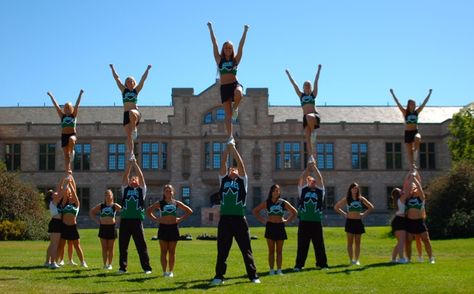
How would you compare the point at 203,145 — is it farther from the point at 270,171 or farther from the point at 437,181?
the point at 437,181

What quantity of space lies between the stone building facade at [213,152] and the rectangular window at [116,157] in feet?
0.24

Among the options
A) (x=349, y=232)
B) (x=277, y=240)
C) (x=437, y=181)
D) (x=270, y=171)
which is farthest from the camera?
(x=270, y=171)

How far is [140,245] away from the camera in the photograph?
1279cm

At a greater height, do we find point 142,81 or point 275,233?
point 142,81

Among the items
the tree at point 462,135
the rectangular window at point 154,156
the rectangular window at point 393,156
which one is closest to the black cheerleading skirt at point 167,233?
the tree at point 462,135

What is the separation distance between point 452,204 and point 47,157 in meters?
29.2

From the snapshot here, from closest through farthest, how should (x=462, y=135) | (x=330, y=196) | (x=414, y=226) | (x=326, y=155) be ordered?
(x=414, y=226)
(x=462, y=135)
(x=330, y=196)
(x=326, y=155)

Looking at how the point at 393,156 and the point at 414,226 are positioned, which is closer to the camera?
the point at 414,226

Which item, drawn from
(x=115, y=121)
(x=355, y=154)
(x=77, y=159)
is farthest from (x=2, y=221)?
(x=355, y=154)

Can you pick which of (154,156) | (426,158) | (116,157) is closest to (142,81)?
(154,156)

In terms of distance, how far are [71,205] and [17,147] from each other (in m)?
→ 33.1

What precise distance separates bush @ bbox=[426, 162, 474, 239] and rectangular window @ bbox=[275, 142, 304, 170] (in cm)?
1678

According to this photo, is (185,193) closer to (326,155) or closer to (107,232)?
(326,155)

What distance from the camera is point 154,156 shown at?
44656mm
